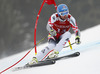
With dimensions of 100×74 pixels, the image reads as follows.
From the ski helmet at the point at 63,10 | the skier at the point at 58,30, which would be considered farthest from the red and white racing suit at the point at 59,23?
the ski helmet at the point at 63,10

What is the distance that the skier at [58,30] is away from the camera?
11.4 feet

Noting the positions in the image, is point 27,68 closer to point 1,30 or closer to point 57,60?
point 57,60

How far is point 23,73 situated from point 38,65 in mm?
338

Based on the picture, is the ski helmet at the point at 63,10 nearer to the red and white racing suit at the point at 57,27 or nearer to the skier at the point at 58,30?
the skier at the point at 58,30

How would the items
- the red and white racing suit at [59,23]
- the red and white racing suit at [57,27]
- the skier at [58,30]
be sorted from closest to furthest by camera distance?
the skier at [58,30], the red and white racing suit at [57,27], the red and white racing suit at [59,23]

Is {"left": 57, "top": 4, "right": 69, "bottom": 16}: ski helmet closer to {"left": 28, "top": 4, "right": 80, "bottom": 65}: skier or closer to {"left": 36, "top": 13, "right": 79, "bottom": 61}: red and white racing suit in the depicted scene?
{"left": 28, "top": 4, "right": 80, "bottom": 65}: skier

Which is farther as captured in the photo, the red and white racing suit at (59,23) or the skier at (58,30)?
the red and white racing suit at (59,23)

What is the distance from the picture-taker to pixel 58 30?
3998 mm

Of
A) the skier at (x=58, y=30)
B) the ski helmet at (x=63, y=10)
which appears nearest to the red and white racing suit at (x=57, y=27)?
the skier at (x=58, y=30)

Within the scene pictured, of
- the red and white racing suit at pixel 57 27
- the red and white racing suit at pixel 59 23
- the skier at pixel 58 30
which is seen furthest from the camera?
the red and white racing suit at pixel 59 23

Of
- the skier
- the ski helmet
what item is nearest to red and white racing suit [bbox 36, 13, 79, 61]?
the skier

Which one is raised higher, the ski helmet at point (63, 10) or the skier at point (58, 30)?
the ski helmet at point (63, 10)

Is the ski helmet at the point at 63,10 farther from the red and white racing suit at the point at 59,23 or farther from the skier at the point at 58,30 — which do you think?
the red and white racing suit at the point at 59,23

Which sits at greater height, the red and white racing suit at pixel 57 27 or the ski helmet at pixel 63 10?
the ski helmet at pixel 63 10
